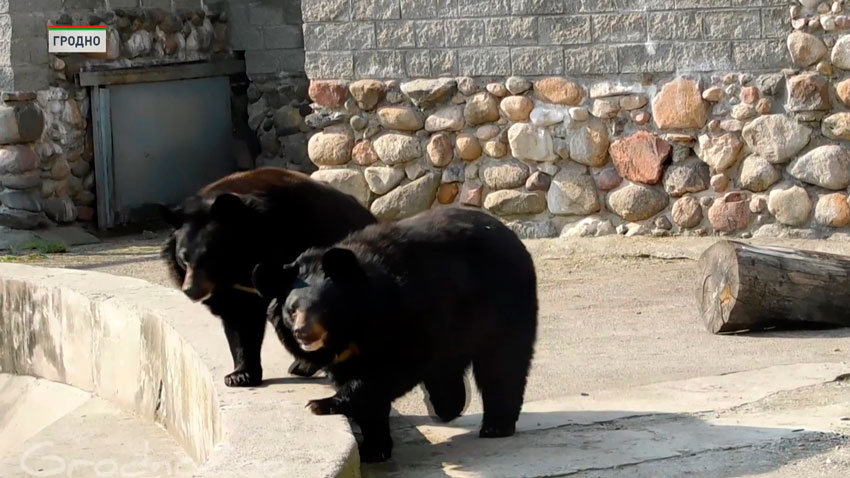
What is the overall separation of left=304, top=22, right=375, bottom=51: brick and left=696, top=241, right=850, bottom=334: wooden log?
12.4ft

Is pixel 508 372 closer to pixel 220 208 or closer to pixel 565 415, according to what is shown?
pixel 565 415

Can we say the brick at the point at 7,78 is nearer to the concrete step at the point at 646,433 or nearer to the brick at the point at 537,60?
the brick at the point at 537,60

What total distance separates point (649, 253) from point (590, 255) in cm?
41

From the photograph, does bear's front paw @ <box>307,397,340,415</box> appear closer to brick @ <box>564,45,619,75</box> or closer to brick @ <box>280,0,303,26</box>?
brick @ <box>564,45,619,75</box>

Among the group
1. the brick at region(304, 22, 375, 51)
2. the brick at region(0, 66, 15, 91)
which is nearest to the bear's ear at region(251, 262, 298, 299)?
the brick at region(304, 22, 375, 51)

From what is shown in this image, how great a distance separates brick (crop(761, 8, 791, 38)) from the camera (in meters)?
8.73

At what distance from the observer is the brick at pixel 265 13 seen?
12.6m

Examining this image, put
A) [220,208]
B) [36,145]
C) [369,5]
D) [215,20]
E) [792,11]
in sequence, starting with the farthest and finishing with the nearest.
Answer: [215,20]
[36,145]
[369,5]
[792,11]
[220,208]

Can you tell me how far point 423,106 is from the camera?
9.77 m

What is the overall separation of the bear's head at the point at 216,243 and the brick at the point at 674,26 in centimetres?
461

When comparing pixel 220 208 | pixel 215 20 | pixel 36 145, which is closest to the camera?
pixel 220 208

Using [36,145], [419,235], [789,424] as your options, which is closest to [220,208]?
[419,235]

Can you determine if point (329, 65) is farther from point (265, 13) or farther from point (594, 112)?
point (265, 13)
